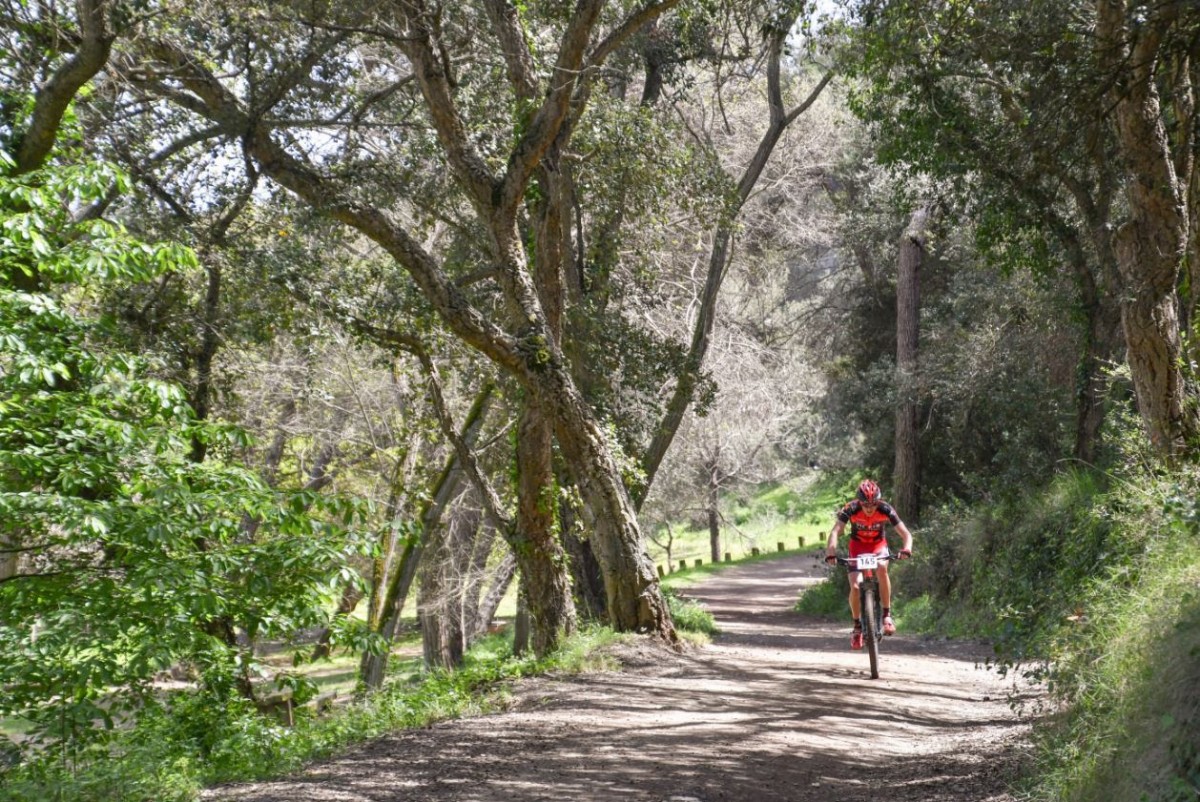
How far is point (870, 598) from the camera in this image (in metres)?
11.9

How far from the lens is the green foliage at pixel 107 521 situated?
719cm

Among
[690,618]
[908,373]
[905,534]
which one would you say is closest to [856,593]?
[905,534]

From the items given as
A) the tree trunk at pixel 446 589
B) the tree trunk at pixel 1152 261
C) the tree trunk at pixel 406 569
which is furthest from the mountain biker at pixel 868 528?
the tree trunk at pixel 446 589

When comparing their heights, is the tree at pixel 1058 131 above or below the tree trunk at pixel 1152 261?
above

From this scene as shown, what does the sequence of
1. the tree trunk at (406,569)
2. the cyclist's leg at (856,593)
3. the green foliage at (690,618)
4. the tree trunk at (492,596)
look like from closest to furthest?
the cyclist's leg at (856,593)
the green foliage at (690,618)
the tree trunk at (406,569)
the tree trunk at (492,596)

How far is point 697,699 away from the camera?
10969 mm

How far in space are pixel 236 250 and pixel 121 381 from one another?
21.9ft

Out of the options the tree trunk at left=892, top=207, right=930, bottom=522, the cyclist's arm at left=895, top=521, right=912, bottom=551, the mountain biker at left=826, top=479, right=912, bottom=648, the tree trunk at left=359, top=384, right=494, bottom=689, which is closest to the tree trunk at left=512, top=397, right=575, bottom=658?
the mountain biker at left=826, top=479, right=912, bottom=648

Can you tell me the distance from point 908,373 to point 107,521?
835 inches

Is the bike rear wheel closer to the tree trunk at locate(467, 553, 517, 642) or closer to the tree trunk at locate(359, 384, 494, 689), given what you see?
the tree trunk at locate(359, 384, 494, 689)

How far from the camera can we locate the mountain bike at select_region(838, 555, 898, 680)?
38.8 ft

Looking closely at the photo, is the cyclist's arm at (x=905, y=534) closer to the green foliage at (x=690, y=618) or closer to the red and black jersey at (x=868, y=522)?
the red and black jersey at (x=868, y=522)

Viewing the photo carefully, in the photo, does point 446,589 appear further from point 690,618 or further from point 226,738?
point 226,738

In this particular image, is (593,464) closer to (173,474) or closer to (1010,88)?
(173,474)
